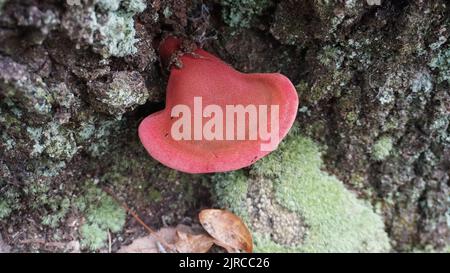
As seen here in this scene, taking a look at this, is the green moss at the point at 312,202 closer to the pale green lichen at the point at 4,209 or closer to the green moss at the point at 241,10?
the green moss at the point at 241,10

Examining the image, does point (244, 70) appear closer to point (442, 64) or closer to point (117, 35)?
point (117, 35)

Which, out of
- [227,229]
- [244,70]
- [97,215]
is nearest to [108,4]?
[244,70]

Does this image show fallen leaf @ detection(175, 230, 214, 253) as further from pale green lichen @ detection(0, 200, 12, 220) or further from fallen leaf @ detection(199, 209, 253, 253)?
pale green lichen @ detection(0, 200, 12, 220)

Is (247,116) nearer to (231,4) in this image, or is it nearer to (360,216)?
(231,4)

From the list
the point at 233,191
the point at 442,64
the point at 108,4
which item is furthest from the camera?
the point at 233,191

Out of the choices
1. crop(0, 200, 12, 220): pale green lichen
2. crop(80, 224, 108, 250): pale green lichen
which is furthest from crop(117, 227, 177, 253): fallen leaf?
crop(0, 200, 12, 220): pale green lichen

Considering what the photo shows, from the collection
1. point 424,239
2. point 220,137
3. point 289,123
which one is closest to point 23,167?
point 220,137
